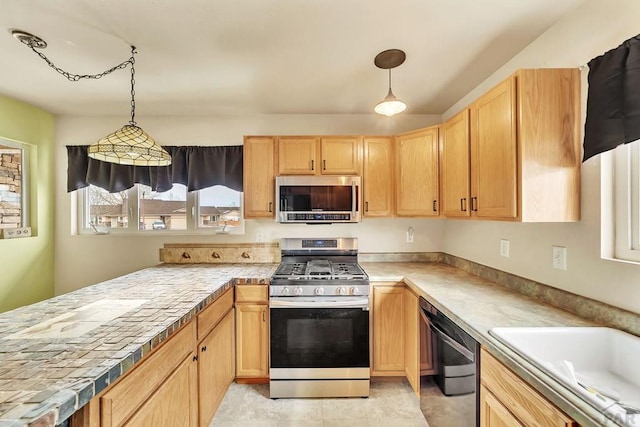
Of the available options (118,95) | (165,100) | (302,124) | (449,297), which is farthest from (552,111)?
(118,95)

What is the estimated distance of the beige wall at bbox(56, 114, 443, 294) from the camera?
284 centimetres

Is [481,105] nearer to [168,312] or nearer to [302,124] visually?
[302,124]

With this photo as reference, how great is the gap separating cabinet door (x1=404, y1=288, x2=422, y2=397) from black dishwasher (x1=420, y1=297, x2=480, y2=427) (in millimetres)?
209

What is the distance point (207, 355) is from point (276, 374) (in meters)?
0.64

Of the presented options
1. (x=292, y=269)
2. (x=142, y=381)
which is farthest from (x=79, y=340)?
(x=292, y=269)

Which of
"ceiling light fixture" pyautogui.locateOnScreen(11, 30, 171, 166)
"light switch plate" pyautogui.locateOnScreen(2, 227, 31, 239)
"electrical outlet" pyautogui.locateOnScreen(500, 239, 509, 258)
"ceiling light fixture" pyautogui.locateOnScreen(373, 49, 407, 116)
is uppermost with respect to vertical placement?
"ceiling light fixture" pyautogui.locateOnScreen(373, 49, 407, 116)

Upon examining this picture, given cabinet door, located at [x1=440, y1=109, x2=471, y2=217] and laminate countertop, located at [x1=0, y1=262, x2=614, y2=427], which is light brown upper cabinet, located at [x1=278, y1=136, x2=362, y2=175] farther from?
laminate countertop, located at [x1=0, y1=262, x2=614, y2=427]

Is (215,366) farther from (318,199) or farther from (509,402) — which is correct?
(509,402)

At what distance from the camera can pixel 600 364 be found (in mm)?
1132

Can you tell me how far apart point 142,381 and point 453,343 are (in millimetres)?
1450

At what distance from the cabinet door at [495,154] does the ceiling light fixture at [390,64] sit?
499 millimetres

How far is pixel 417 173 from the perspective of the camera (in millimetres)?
2418

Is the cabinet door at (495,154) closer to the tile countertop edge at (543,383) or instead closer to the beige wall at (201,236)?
the tile countertop edge at (543,383)

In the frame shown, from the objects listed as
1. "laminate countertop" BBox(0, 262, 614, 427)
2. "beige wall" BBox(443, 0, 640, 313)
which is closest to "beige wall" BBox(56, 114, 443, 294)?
"laminate countertop" BBox(0, 262, 614, 427)
